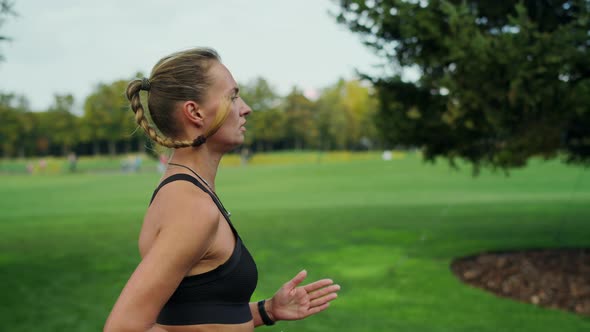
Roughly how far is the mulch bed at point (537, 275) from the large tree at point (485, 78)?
178 cm

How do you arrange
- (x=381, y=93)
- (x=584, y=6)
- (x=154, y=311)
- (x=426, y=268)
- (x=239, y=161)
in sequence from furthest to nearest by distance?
(x=239, y=161) < (x=426, y=268) < (x=381, y=93) < (x=584, y=6) < (x=154, y=311)

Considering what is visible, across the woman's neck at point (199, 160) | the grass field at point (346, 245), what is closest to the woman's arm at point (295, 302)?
the woman's neck at point (199, 160)

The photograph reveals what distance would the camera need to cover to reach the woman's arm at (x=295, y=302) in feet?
7.79

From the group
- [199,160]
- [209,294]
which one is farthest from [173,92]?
[209,294]

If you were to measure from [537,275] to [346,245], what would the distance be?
187 inches

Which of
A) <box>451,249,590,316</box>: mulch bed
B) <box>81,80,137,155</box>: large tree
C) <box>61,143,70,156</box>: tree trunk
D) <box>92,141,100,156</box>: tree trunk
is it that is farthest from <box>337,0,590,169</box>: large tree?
<box>61,143,70,156</box>: tree trunk

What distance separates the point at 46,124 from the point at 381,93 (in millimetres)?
82487

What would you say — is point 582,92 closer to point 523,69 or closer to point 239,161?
point 523,69

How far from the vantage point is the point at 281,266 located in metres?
10.7

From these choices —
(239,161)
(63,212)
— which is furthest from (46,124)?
(63,212)

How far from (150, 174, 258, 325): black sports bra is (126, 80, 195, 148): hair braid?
128mm

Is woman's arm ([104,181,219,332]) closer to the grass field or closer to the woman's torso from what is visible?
the woman's torso

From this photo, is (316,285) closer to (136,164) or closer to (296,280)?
(296,280)

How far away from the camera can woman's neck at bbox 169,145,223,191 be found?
6.20ft
